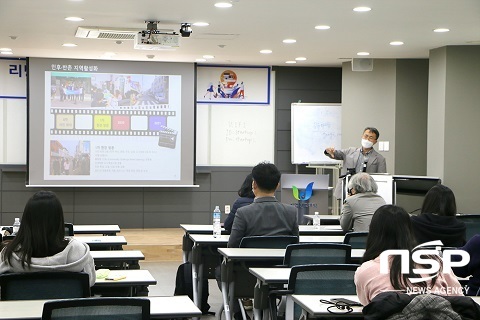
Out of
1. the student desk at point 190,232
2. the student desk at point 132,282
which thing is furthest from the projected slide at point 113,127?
the student desk at point 132,282

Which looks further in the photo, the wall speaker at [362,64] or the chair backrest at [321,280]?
the wall speaker at [362,64]

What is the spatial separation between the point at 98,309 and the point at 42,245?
38.1 inches

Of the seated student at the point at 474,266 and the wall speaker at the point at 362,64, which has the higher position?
the wall speaker at the point at 362,64

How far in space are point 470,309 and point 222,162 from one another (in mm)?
9960

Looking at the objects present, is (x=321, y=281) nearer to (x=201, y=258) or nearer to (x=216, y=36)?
(x=201, y=258)

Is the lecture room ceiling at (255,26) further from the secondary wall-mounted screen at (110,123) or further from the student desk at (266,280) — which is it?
the student desk at (266,280)

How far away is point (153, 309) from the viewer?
3.41 metres

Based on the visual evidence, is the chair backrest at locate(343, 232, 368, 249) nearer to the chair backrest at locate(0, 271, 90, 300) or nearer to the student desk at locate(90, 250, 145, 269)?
the student desk at locate(90, 250, 145, 269)

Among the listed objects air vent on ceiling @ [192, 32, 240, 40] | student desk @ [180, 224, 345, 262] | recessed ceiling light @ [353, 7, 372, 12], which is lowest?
student desk @ [180, 224, 345, 262]

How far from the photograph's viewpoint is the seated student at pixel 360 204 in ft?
21.9

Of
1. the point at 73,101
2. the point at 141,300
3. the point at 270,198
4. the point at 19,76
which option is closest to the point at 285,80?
the point at 73,101

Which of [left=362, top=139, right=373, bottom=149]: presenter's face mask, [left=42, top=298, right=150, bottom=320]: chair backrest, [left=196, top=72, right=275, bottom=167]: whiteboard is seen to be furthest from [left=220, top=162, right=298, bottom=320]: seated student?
[left=196, top=72, right=275, bottom=167]: whiteboard

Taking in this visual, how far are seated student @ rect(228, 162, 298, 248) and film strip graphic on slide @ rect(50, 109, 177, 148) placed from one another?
21.4 ft

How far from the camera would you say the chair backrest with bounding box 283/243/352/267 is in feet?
15.7
